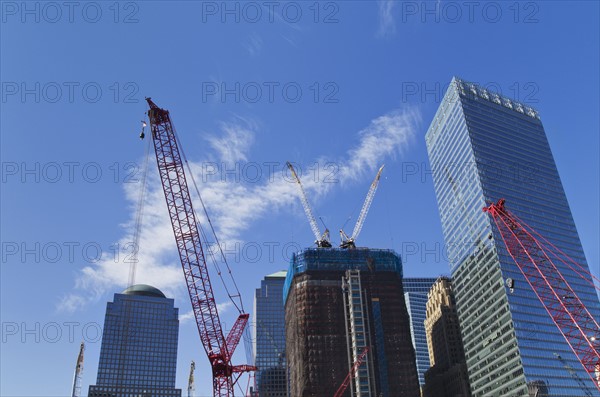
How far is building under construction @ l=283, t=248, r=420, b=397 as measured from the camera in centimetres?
15525

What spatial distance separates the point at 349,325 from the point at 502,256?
48627 millimetres

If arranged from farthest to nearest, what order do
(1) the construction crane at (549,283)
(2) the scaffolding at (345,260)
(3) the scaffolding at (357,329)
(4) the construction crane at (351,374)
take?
(2) the scaffolding at (345,260), (3) the scaffolding at (357,329), (4) the construction crane at (351,374), (1) the construction crane at (549,283)

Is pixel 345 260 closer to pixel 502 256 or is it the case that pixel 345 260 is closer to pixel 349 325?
pixel 349 325

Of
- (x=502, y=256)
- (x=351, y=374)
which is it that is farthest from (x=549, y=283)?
(x=351, y=374)

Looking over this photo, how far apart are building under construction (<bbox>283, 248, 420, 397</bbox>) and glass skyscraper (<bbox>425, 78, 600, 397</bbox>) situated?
2327 centimetres

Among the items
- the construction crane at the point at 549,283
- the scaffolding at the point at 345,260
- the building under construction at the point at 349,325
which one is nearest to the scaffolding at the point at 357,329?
the building under construction at the point at 349,325

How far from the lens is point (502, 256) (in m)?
Answer: 162

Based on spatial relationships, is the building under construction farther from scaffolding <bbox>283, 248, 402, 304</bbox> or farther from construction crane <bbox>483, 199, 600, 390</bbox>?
construction crane <bbox>483, 199, 600, 390</bbox>

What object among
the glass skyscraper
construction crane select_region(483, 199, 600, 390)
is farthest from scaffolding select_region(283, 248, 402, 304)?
construction crane select_region(483, 199, 600, 390)

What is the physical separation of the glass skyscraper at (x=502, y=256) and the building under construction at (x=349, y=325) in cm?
2327

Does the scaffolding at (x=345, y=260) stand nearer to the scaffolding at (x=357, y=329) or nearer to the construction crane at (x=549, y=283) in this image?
the scaffolding at (x=357, y=329)

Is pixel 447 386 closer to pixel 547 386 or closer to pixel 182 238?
pixel 547 386

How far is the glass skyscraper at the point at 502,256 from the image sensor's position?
150 meters

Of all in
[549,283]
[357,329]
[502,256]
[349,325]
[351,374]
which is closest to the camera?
[549,283]
